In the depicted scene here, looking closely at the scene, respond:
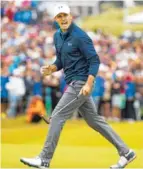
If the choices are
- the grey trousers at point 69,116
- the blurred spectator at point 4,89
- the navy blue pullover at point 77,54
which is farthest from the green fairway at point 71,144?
the navy blue pullover at point 77,54

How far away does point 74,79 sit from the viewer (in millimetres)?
10227

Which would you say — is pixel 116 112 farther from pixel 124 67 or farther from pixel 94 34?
pixel 94 34

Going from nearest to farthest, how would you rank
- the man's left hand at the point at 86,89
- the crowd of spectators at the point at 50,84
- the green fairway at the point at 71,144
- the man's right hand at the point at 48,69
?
the man's left hand at the point at 86,89
the man's right hand at the point at 48,69
the green fairway at the point at 71,144
the crowd of spectators at the point at 50,84

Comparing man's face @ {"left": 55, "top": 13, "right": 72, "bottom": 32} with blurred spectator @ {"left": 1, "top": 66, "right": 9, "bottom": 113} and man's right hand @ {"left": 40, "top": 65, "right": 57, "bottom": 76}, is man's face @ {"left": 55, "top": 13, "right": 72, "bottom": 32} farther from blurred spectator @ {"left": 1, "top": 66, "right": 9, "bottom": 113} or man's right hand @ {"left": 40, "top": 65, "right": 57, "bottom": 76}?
blurred spectator @ {"left": 1, "top": 66, "right": 9, "bottom": 113}

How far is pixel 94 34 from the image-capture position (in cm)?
2972

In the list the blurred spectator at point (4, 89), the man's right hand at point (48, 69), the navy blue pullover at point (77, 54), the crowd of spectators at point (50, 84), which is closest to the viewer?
the navy blue pullover at point (77, 54)

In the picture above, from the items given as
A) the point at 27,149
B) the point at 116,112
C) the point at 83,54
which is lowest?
the point at 116,112

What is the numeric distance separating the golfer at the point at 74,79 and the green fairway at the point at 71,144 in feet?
5.27

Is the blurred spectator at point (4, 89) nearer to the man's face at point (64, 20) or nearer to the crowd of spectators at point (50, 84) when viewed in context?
the crowd of spectators at point (50, 84)

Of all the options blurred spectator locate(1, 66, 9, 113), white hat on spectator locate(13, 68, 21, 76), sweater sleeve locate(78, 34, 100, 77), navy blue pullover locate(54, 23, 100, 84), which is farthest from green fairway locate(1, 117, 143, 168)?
sweater sleeve locate(78, 34, 100, 77)

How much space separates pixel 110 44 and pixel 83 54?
59.7 ft

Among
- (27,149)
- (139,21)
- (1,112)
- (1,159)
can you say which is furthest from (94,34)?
(1,159)

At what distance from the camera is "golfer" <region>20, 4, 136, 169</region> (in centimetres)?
1005

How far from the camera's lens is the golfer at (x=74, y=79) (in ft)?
33.0
